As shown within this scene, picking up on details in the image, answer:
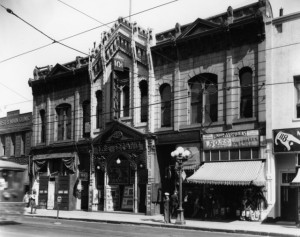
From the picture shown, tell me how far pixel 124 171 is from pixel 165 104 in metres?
5.51

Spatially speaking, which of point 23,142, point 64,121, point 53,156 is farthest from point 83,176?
point 23,142

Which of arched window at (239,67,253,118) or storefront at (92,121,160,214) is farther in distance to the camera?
storefront at (92,121,160,214)

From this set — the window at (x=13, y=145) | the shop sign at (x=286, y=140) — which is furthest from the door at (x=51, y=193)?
the shop sign at (x=286, y=140)

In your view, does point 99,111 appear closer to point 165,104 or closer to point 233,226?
point 165,104

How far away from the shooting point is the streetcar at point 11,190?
16.0 m

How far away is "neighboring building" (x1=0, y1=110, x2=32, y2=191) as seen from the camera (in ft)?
135

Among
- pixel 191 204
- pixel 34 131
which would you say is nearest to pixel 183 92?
pixel 191 204

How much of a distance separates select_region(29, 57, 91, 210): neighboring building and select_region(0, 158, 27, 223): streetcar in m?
16.0

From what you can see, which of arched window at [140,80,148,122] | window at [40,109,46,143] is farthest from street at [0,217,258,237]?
window at [40,109,46,143]

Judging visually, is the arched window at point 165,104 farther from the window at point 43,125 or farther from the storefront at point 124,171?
the window at point 43,125

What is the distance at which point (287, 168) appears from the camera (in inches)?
947

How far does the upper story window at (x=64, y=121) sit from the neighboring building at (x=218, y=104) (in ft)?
30.8

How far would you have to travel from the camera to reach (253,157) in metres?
24.6

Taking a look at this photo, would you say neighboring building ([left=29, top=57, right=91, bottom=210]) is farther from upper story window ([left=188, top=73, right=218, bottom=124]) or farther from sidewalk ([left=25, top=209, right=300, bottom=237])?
upper story window ([left=188, top=73, right=218, bottom=124])
